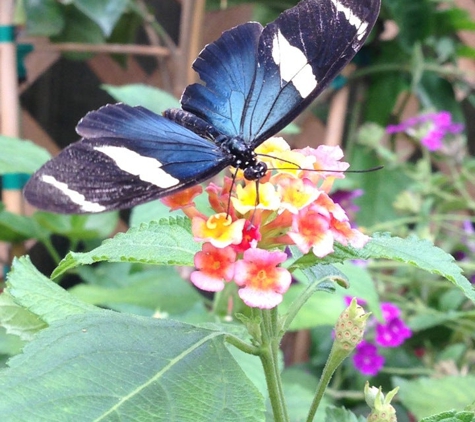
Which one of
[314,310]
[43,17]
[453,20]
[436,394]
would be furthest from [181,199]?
[453,20]

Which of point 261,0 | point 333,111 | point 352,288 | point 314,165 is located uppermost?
point 261,0

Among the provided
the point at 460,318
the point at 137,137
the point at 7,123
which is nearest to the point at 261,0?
the point at 7,123

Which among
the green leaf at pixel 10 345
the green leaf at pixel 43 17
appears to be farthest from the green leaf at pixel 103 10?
the green leaf at pixel 10 345

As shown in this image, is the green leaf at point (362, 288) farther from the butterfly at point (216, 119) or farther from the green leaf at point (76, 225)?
the green leaf at point (76, 225)

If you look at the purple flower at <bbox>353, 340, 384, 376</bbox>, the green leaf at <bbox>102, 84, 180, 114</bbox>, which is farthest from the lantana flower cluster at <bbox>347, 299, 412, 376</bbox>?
the green leaf at <bbox>102, 84, 180, 114</bbox>

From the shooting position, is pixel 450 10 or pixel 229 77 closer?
pixel 229 77

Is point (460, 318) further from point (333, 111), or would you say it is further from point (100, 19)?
point (100, 19)

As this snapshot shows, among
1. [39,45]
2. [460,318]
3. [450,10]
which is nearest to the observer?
[460,318]
